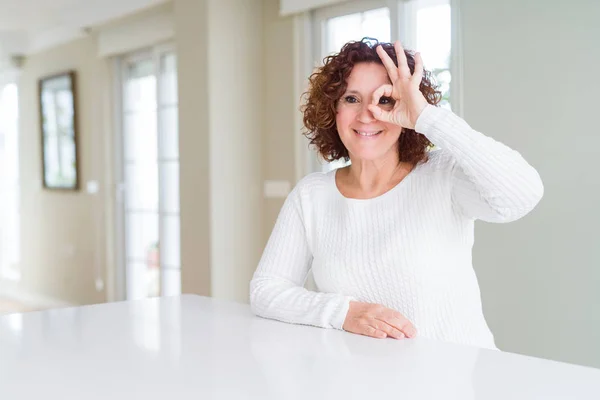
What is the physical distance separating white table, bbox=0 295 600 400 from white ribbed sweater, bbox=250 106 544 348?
5.2 inches

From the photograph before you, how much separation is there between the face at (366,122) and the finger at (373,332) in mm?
459

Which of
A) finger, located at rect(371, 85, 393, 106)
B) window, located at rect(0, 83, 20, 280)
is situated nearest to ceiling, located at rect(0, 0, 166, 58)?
window, located at rect(0, 83, 20, 280)

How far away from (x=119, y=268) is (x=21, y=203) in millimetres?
1811

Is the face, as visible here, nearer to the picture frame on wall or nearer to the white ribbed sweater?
the white ribbed sweater

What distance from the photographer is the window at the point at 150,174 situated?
4.80 meters

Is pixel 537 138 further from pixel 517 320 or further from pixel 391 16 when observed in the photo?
pixel 391 16

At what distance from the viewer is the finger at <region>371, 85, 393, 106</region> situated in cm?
148

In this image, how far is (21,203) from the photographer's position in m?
6.62

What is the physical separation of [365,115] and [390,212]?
0.24 metres

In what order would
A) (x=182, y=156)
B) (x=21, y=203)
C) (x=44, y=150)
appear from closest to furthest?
1. (x=182, y=156)
2. (x=44, y=150)
3. (x=21, y=203)

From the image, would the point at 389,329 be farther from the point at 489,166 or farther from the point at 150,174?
the point at 150,174

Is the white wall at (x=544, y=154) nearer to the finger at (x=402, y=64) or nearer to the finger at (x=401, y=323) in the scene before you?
the finger at (x=402, y=64)

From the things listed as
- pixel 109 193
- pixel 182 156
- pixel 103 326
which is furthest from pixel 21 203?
pixel 103 326

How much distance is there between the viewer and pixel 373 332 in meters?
1.25
